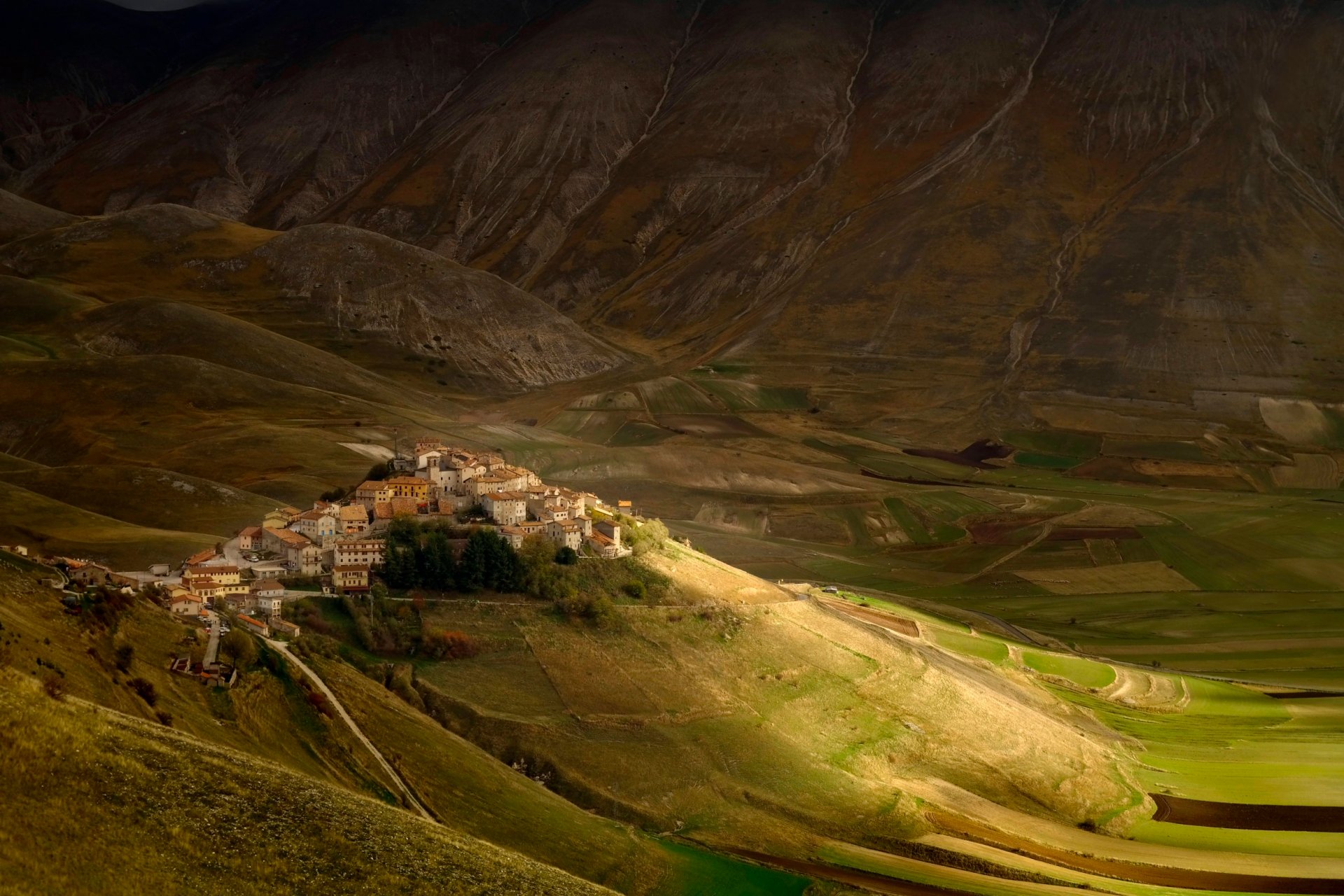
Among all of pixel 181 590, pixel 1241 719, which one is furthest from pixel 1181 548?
pixel 181 590

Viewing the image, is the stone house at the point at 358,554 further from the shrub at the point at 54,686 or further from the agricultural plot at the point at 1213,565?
the agricultural plot at the point at 1213,565

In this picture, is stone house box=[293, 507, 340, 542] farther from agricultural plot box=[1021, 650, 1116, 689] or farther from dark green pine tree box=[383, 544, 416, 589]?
agricultural plot box=[1021, 650, 1116, 689]

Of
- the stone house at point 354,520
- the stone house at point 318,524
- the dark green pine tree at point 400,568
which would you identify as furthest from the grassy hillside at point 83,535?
the dark green pine tree at point 400,568

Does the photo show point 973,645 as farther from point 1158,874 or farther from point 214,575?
point 214,575

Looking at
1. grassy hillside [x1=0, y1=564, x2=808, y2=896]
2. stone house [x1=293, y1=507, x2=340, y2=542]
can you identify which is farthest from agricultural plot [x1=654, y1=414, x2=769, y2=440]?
grassy hillside [x1=0, y1=564, x2=808, y2=896]

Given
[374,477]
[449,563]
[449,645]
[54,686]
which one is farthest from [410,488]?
[54,686]

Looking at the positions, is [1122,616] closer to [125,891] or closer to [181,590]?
[181,590]
